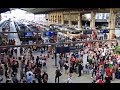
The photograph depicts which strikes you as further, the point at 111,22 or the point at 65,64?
the point at 111,22

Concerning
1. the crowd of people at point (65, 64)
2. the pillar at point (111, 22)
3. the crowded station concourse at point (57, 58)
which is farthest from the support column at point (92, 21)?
the crowd of people at point (65, 64)

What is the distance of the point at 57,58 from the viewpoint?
9883 mm

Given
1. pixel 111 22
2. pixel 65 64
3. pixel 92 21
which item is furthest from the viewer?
pixel 92 21

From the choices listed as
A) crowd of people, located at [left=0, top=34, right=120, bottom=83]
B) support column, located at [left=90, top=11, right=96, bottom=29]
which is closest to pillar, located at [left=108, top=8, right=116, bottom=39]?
crowd of people, located at [left=0, top=34, right=120, bottom=83]

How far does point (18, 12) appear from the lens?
9977mm

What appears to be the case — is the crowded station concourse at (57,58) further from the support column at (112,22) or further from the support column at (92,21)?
the support column at (92,21)

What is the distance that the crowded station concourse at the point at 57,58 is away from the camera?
947cm

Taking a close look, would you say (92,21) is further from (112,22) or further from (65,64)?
(65,64)

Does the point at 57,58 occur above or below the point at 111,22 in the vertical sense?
below

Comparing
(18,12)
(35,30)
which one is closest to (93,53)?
(35,30)

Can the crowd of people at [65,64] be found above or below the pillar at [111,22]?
below

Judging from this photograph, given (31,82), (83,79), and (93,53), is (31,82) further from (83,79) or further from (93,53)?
(93,53)

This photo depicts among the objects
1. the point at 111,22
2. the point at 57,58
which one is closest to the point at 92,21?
the point at 111,22
